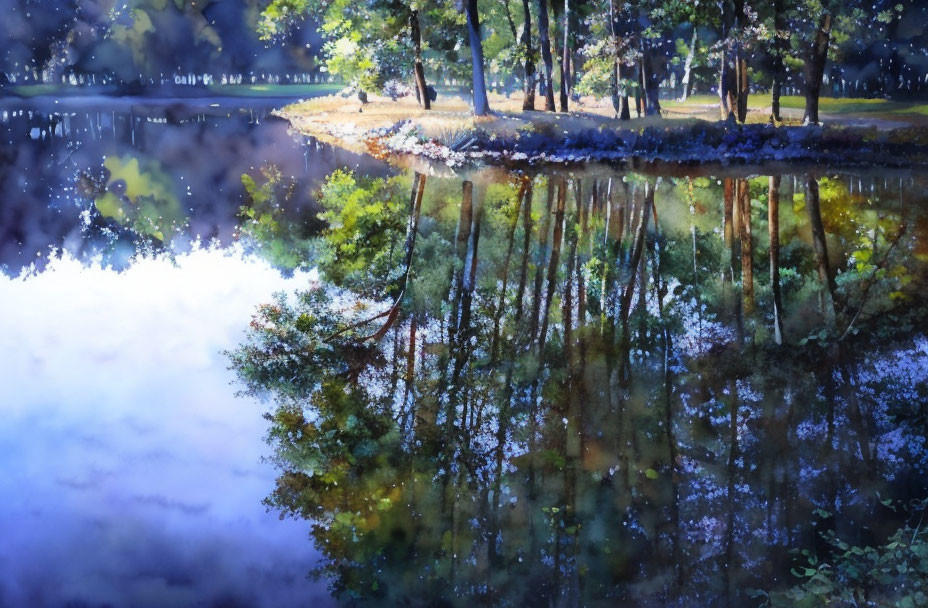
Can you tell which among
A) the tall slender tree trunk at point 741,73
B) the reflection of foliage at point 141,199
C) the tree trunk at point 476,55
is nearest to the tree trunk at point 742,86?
the tall slender tree trunk at point 741,73

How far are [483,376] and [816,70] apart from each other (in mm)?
14550

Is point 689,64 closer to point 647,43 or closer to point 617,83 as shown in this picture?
point 647,43

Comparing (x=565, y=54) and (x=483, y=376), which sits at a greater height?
(x=565, y=54)

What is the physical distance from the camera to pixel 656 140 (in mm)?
17281

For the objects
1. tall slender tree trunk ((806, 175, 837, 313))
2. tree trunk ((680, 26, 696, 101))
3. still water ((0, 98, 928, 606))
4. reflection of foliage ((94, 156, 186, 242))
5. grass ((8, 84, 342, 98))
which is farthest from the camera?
grass ((8, 84, 342, 98))

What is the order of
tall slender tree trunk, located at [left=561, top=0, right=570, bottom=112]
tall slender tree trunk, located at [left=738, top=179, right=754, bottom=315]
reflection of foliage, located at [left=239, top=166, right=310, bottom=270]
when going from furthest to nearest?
tall slender tree trunk, located at [left=561, top=0, right=570, bottom=112] < reflection of foliage, located at [left=239, top=166, right=310, bottom=270] < tall slender tree trunk, located at [left=738, top=179, right=754, bottom=315]

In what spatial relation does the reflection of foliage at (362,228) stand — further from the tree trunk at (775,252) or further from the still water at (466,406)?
the tree trunk at (775,252)

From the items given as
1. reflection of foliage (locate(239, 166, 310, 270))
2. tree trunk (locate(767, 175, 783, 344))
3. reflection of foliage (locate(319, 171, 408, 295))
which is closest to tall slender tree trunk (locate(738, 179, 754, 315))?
tree trunk (locate(767, 175, 783, 344))

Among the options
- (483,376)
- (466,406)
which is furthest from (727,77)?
(466,406)

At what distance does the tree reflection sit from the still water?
0.07ft

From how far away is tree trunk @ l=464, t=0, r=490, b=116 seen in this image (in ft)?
63.3

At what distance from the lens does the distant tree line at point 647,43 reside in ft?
60.0

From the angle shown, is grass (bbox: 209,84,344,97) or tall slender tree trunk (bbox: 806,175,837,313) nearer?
tall slender tree trunk (bbox: 806,175,837,313)

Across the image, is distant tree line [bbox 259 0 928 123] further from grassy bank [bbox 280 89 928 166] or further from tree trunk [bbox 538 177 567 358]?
tree trunk [bbox 538 177 567 358]
